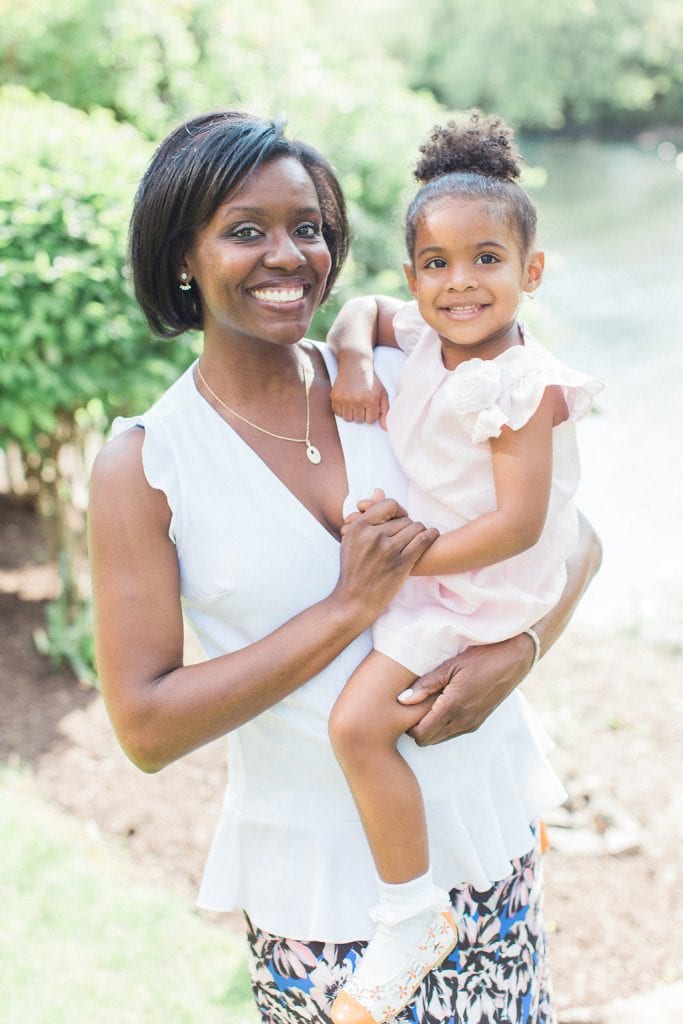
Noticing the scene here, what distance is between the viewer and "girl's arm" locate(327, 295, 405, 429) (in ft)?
6.70

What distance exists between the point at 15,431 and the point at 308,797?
A: 9.73 feet

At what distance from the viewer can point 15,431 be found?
172 inches

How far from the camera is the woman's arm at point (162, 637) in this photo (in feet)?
A: 5.72

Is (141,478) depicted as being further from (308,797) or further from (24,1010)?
(24,1010)

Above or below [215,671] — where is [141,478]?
above

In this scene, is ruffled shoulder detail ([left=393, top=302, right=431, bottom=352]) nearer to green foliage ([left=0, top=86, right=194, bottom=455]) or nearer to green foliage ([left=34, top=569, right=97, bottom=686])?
green foliage ([left=0, top=86, right=194, bottom=455])

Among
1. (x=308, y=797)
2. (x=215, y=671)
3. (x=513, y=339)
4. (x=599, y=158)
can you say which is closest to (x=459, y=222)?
(x=513, y=339)

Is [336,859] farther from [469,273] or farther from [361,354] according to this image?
[469,273]

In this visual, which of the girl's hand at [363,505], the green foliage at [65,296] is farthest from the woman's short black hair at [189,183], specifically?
the green foliage at [65,296]

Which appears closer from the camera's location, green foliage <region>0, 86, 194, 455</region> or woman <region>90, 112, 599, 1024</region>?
woman <region>90, 112, 599, 1024</region>

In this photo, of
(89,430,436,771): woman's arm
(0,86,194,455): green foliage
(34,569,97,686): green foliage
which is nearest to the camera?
(89,430,436,771): woman's arm

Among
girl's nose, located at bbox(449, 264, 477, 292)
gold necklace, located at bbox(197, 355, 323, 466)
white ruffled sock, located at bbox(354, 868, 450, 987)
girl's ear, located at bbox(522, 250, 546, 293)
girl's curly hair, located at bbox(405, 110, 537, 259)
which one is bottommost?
white ruffled sock, located at bbox(354, 868, 450, 987)

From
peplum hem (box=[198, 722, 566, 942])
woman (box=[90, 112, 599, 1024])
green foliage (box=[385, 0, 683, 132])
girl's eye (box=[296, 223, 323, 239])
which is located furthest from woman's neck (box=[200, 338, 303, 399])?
green foliage (box=[385, 0, 683, 132])

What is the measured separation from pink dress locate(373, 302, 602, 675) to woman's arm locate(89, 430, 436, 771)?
5.3 inches
